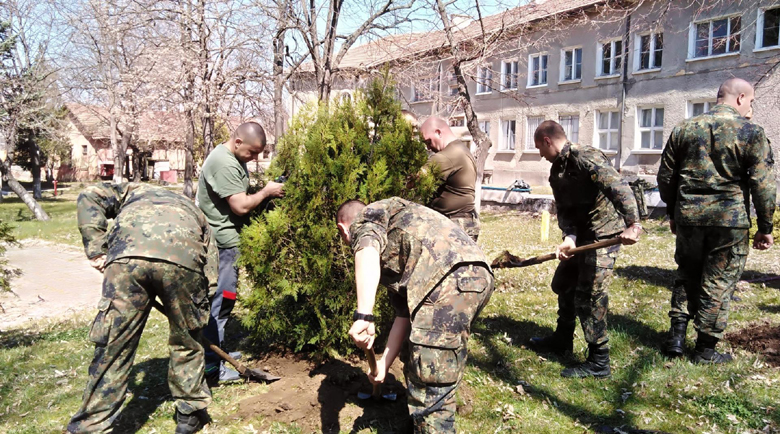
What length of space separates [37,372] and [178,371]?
7.88 ft

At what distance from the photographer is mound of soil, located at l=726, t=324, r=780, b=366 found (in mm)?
4746

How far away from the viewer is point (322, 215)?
14.3ft

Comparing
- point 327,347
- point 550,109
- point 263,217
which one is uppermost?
point 550,109

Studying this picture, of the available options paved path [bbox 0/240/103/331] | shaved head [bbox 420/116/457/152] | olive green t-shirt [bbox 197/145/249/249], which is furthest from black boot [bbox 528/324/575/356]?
paved path [bbox 0/240/103/331]

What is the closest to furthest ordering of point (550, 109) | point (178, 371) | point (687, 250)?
1. point (178, 371)
2. point (687, 250)
3. point (550, 109)

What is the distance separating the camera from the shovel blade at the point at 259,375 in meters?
4.36

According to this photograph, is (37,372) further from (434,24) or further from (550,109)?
(550,109)

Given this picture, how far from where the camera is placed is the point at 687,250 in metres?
4.74

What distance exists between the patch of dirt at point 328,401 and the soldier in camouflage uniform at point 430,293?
944 mm

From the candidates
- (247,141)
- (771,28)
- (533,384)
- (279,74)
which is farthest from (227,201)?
(771,28)

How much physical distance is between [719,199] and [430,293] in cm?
315

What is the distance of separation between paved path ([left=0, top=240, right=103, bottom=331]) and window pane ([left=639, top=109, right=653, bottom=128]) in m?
21.0

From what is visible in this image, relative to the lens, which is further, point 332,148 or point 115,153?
point 115,153

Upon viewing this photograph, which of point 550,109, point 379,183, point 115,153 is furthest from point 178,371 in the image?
point 115,153
